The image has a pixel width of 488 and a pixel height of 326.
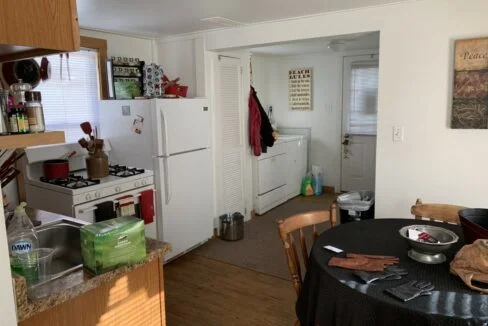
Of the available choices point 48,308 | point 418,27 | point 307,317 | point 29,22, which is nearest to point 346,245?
point 307,317

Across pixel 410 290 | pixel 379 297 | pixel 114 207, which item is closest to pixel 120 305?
pixel 379 297

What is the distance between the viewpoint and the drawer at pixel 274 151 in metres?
4.93

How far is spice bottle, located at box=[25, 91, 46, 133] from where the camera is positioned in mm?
1174

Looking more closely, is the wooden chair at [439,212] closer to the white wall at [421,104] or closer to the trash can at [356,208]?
the white wall at [421,104]

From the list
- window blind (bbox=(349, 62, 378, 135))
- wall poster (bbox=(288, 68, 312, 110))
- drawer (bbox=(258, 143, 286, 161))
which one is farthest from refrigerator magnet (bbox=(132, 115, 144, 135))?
window blind (bbox=(349, 62, 378, 135))

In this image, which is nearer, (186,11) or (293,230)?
(293,230)

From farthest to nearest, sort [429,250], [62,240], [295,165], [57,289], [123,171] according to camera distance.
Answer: [295,165] < [123,171] < [62,240] < [429,250] < [57,289]

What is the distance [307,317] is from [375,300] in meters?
0.40

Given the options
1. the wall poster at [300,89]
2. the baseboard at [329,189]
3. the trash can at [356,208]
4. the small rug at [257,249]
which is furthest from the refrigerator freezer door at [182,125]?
the baseboard at [329,189]

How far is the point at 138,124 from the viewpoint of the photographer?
350cm

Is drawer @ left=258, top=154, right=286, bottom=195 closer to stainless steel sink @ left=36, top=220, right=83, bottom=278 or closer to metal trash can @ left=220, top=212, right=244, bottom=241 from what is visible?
metal trash can @ left=220, top=212, right=244, bottom=241

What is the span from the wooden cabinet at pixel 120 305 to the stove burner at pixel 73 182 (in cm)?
152

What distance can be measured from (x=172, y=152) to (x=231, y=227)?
1.13 m

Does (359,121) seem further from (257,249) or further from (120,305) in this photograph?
(120,305)
